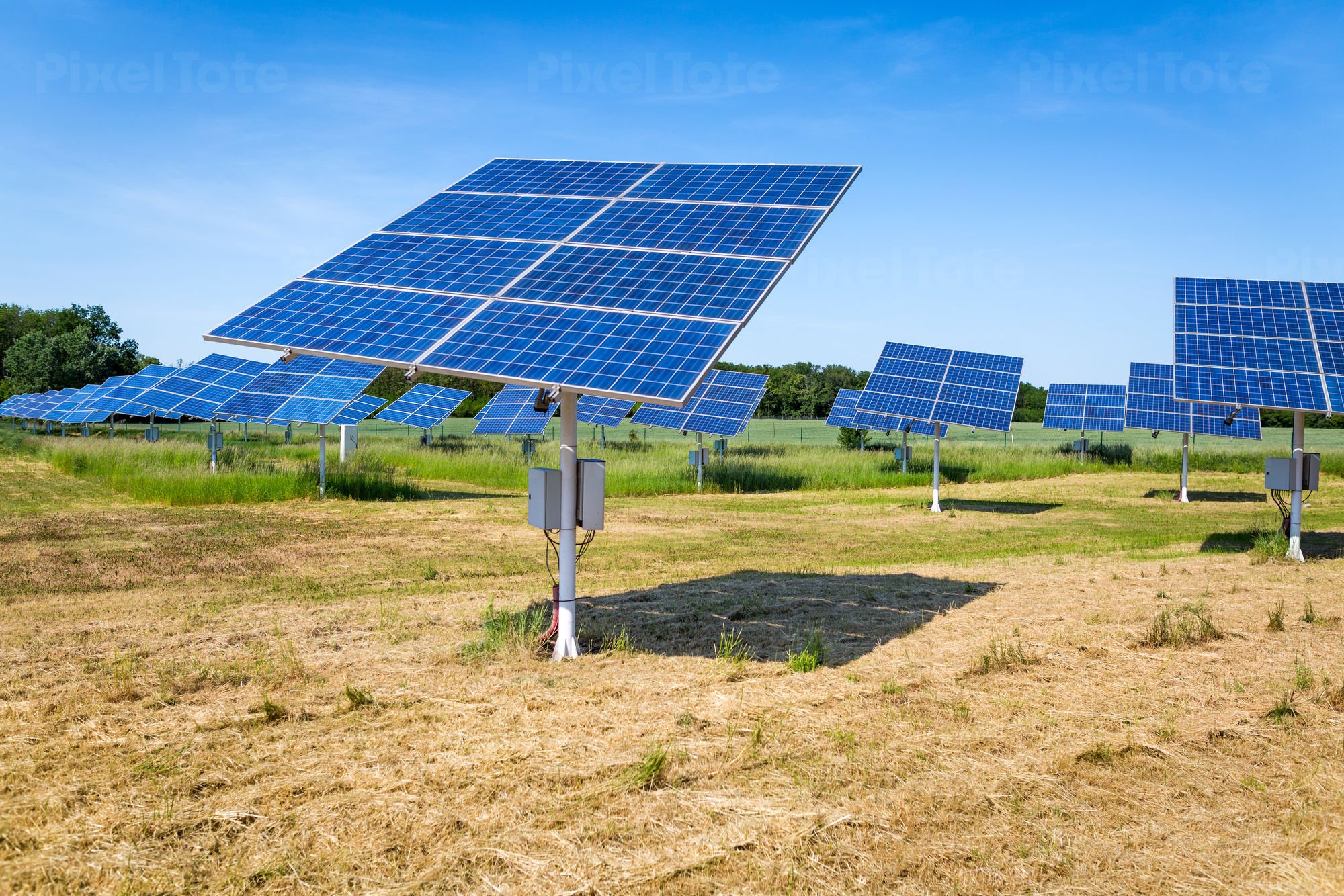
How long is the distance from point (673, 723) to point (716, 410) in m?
27.4

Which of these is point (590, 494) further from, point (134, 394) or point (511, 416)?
point (134, 394)

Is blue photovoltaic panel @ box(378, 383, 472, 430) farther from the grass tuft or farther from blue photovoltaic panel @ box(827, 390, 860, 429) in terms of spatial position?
the grass tuft

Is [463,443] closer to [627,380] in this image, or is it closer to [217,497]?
[217,497]

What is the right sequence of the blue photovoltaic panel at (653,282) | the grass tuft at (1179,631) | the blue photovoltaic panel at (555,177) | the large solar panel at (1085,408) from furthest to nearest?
the large solar panel at (1085,408)
the blue photovoltaic panel at (555,177)
the grass tuft at (1179,631)
the blue photovoltaic panel at (653,282)

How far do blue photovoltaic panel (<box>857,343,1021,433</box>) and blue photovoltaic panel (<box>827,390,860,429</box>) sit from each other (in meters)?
7.07

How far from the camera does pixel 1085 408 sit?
42.0 metres

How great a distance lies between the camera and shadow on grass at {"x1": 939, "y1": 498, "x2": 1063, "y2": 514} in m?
26.8

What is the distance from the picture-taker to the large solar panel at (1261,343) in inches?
648

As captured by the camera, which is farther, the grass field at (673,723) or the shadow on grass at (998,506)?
A: the shadow on grass at (998,506)

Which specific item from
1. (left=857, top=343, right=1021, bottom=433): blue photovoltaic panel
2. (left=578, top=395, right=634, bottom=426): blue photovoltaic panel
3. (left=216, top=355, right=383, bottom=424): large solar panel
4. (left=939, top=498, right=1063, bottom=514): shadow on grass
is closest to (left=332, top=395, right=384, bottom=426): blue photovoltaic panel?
(left=216, top=355, right=383, bottom=424): large solar panel

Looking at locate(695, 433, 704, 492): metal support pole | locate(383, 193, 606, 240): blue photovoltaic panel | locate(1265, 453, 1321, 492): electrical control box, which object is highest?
locate(383, 193, 606, 240): blue photovoltaic panel

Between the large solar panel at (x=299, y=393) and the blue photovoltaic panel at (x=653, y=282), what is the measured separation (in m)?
19.9

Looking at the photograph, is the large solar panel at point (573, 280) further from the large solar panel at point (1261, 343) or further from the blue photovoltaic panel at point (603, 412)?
the blue photovoltaic panel at point (603, 412)

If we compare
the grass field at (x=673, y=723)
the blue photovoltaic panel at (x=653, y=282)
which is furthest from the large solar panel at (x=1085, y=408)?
the blue photovoltaic panel at (x=653, y=282)
